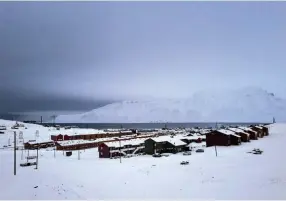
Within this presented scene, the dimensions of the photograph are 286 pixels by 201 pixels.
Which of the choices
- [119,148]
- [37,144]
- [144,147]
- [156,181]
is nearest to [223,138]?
[144,147]

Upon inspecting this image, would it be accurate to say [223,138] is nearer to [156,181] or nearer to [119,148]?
[119,148]

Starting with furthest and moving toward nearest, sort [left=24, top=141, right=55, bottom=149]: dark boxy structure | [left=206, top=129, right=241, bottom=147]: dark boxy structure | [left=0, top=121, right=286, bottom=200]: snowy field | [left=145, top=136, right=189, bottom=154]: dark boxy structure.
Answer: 1. [left=24, top=141, right=55, bottom=149]: dark boxy structure
2. [left=206, top=129, right=241, bottom=147]: dark boxy structure
3. [left=145, top=136, right=189, bottom=154]: dark boxy structure
4. [left=0, top=121, right=286, bottom=200]: snowy field

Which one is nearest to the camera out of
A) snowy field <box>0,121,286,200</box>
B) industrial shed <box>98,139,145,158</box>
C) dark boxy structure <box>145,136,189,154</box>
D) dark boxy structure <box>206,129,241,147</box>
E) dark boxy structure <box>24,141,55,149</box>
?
snowy field <box>0,121,286,200</box>

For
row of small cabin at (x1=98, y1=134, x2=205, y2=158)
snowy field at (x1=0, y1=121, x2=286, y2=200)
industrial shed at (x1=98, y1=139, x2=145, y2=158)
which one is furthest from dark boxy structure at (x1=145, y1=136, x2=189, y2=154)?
snowy field at (x1=0, y1=121, x2=286, y2=200)

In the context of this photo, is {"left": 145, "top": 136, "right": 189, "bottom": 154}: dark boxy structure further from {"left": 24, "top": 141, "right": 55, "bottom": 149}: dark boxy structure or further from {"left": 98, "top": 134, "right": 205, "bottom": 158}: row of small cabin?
{"left": 24, "top": 141, "right": 55, "bottom": 149}: dark boxy structure

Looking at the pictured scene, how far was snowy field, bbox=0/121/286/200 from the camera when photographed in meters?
30.1

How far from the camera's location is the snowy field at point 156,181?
3009 centimetres

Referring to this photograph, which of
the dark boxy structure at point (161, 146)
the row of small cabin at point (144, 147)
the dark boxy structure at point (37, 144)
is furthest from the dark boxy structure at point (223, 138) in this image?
the dark boxy structure at point (37, 144)

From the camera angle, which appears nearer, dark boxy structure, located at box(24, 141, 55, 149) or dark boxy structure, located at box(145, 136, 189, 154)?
dark boxy structure, located at box(145, 136, 189, 154)

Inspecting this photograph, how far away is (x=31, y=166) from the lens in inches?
1918

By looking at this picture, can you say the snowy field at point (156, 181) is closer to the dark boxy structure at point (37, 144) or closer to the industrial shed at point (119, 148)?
the industrial shed at point (119, 148)

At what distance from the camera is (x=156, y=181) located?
1398 inches

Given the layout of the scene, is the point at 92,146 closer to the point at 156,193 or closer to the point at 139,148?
the point at 139,148

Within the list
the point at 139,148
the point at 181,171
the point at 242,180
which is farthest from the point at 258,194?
the point at 139,148
